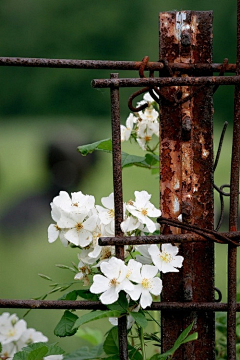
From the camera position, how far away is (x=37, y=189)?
5.51 metres

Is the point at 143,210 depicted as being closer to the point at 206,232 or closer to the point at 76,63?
the point at 206,232

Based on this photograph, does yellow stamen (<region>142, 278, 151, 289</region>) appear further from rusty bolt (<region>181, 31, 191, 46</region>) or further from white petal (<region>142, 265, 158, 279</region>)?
rusty bolt (<region>181, 31, 191, 46</region>)

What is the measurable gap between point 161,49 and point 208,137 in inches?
Answer: 5.0

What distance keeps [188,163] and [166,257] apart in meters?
0.12

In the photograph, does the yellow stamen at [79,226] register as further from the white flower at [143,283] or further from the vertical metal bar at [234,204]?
the vertical metal bar at [234,204]

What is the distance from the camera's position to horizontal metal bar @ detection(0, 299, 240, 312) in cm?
82

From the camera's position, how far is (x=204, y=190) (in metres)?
0.86

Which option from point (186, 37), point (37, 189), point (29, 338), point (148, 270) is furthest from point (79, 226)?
point (37, 189)

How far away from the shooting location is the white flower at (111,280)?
0.79 meters

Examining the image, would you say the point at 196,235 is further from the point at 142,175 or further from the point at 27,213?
the point at 142,175

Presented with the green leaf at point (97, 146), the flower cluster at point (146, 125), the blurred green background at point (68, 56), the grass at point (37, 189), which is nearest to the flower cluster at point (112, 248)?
the green leaf at point (97, 146)

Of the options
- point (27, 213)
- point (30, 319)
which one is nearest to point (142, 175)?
point (27, 213)

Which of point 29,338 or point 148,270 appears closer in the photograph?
point 148,270

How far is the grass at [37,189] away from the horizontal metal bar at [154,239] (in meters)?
1.72
